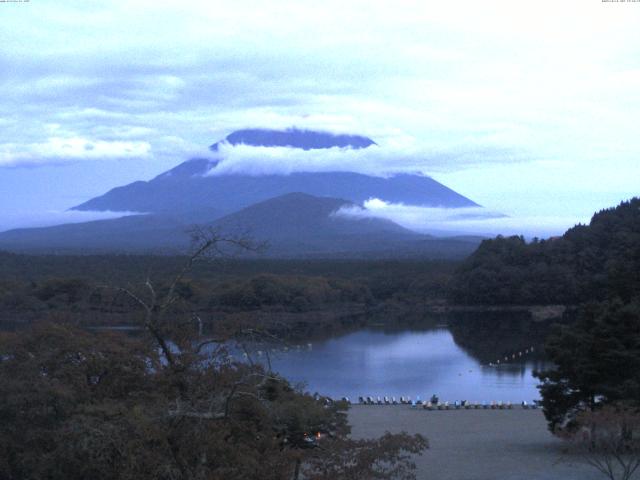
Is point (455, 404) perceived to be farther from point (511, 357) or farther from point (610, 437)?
point (511, 357)

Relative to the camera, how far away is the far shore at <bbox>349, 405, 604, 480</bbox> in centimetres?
1109

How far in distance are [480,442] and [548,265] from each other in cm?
3315

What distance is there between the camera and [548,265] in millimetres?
45719

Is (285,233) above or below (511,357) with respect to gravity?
above

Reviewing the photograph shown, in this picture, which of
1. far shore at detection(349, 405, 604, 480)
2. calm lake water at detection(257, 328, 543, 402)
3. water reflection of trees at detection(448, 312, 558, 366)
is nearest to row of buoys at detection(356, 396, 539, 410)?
far shore at detection(349, 405, 604, 480)

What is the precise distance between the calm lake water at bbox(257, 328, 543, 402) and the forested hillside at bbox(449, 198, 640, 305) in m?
12.3

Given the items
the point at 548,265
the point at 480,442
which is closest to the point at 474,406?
the point at 480,442

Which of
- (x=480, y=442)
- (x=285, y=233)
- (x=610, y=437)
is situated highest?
(x=285, y=233)

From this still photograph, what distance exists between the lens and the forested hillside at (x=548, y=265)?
4331 centimetres

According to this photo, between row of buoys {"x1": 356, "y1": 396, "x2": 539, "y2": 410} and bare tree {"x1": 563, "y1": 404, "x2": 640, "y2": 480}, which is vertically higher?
bare tree {"x1": 563, "y1": 404, "x2": 640, "y2": 480}

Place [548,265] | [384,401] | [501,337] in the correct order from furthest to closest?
[548,265] → [501,337] → [384,401]

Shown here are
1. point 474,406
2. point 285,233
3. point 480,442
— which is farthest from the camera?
point 285,233

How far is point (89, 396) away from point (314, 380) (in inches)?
634

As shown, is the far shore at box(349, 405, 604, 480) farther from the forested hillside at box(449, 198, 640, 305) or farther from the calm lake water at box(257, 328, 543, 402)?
the forested hillside at box(449, 198, 640, 305)
